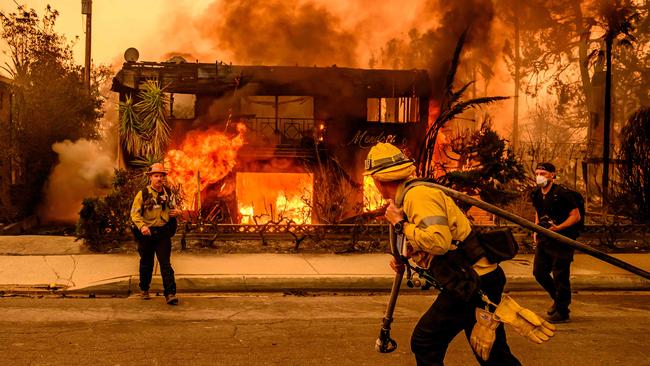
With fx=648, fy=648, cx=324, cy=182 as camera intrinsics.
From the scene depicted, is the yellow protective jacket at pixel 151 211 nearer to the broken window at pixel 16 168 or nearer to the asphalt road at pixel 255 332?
the asphalt road at pixel 255 332

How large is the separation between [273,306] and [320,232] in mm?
4326

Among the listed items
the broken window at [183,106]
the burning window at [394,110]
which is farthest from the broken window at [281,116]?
the burning window at [394,110]

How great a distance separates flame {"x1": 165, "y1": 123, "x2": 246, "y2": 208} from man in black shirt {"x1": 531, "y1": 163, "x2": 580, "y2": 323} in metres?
11.0

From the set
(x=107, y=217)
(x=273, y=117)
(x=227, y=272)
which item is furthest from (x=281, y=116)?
(x=227, y=272)

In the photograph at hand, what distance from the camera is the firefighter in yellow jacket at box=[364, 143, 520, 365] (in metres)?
3.66

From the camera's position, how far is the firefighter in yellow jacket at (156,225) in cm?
738

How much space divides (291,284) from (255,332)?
2503 millimetres

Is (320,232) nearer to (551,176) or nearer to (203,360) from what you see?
(551,176)

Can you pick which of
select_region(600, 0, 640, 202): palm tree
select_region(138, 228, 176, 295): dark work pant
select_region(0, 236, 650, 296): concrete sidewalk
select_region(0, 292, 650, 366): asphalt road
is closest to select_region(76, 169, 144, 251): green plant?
select_region(0, 236, 650, 296): concrete sidewalk

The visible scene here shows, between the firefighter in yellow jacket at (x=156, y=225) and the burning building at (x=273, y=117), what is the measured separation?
9943 millimetres

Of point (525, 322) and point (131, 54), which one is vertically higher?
point (131, 54)

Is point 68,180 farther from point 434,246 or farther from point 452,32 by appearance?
point 434,246

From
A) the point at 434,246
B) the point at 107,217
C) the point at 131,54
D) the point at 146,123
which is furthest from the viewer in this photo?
the point at 131,54

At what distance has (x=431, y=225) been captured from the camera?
3635mm
